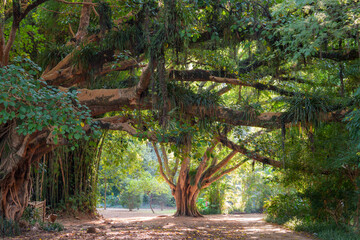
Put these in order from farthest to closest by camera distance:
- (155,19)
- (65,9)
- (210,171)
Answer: (210,171) < (65,9) < (155,19)

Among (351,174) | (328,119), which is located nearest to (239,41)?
(328,119)

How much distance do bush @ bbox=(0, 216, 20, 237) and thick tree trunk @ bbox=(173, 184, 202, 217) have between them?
7.65 metres

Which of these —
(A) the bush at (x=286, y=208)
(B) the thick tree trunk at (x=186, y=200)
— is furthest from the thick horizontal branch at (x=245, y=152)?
(B) the thick tree trunk at (x=186, y=200)

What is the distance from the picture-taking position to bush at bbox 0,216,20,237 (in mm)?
5359

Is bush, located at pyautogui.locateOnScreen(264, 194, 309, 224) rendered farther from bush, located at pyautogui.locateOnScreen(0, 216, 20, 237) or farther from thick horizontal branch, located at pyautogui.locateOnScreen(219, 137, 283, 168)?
bush, located at pyautogui.locateOnScreen(0, 216, 20, 237)

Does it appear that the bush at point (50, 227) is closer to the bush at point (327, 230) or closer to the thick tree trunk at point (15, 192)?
the thick tree trunk at point (15, 192)

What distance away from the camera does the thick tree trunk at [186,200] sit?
12.5 metres

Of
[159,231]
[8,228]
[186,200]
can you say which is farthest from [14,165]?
[186,200]

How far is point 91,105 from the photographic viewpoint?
220 inches

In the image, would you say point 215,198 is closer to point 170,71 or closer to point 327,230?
point 327,230

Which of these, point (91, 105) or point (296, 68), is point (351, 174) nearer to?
point (296, 68)

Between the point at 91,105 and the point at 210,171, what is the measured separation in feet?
25.0

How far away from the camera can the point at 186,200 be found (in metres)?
12.6

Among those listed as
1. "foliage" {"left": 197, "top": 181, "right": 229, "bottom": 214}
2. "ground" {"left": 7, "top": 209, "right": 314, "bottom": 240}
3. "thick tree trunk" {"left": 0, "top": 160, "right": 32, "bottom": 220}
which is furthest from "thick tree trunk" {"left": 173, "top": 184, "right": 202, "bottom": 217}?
"thick tree trunk" {"left": 0, "top": 160, "right": 32, "bottom": 220}
